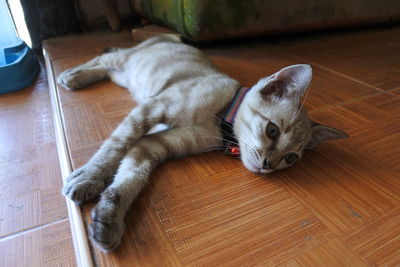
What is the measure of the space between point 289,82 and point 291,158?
0.26 m

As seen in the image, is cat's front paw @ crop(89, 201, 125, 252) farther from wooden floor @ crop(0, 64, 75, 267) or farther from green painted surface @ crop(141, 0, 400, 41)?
green painted surface @ crop(141, 0, 400, 41)

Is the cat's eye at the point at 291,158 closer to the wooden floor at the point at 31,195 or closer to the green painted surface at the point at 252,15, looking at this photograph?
the wooden floor at the point at 31,195

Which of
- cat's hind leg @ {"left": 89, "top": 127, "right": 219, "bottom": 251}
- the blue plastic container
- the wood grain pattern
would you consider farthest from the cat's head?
the blue plastic container

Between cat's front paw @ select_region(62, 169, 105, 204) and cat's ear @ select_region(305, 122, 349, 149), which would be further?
cat's ear @ select_region(305, 122, 349, 149)

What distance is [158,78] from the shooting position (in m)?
1.33

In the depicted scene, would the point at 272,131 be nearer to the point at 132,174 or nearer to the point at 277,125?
the point at 277,125

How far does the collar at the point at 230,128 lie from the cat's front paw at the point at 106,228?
0.46 metres

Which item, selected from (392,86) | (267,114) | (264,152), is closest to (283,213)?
(264,152)

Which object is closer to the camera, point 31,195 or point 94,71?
point 31,195

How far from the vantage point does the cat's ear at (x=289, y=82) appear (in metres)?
0.93

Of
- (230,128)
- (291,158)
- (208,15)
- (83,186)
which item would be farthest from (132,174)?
(208,15)

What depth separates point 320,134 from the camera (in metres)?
1.05

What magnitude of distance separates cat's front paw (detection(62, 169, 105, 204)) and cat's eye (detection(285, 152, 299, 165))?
591 mm

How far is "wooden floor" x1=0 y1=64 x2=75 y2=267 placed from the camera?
78 cm
